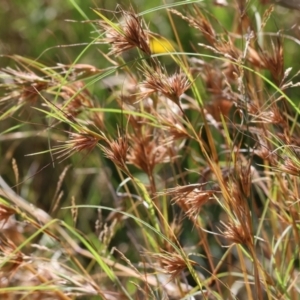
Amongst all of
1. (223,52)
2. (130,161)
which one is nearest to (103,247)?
(130,161)

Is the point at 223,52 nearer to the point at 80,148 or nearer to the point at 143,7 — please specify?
the point at 80,148

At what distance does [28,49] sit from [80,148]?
1287mm

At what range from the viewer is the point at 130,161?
0.99 metres

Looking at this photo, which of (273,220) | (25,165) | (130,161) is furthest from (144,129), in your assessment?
(25,165)

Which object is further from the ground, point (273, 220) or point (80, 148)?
point (80, 148)

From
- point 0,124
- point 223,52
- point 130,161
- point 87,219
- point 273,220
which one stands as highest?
point 223,52

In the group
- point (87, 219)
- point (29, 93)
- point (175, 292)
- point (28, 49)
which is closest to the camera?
point (29, 93)

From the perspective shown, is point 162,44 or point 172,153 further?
point 172,153

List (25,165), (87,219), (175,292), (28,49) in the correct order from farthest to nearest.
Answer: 1. (28,49)
2. (25,165)
3. (87,219)
4. (175,292)

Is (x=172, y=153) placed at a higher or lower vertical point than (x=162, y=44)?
lower

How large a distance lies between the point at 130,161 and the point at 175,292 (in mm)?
271

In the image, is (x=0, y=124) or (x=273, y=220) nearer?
(x=273, y=220)

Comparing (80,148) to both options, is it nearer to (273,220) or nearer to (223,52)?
(223,52)

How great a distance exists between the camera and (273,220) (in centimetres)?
108
